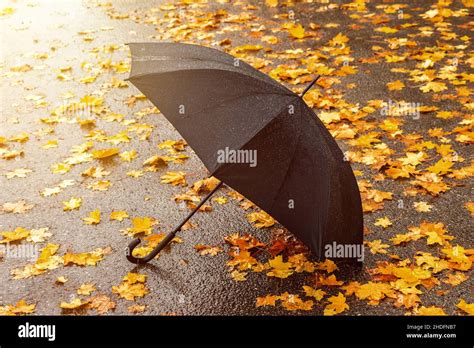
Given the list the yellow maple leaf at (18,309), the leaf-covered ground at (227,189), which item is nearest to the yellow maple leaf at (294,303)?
the leaf-covered ground at (227,189)

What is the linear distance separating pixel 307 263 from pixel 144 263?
1064 millimetres

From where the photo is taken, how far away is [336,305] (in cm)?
326

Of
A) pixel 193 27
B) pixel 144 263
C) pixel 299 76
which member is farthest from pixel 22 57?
pixel 144 263

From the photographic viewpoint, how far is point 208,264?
142 inches

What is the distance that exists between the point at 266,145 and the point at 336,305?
107cm

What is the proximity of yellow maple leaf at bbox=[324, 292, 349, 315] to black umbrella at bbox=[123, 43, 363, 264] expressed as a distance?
0.39 metres

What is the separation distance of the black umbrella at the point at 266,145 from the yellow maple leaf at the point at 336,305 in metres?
0.39

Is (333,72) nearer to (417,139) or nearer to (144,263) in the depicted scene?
(417,139)

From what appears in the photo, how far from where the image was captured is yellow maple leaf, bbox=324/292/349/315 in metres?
3.23

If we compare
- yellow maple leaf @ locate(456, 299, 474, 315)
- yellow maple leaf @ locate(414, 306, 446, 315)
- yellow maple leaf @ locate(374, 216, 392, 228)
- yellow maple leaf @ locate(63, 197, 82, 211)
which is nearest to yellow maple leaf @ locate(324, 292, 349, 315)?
yellow maple leaf @ locate(414, 306, 446, 315)

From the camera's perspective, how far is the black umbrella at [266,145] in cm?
293

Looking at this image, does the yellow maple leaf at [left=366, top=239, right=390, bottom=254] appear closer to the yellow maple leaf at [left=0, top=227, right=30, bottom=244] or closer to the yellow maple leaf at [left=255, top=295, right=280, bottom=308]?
the yellow maple leaf at [left=255, top=295, right=280, bottom=308]

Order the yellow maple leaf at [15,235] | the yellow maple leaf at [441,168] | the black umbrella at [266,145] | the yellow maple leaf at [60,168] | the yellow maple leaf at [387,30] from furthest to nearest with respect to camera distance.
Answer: the yellow maple leaf at [387,30]
the yellow maple leaf at [60,168]
the yellow maple leaf at [441,168]
the yellow maple leaf at [15,235]
the black umbrella at [266,145]

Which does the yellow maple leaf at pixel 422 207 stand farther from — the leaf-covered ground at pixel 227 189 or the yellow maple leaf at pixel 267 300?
the yellow maple leaf at pixel 267 300
